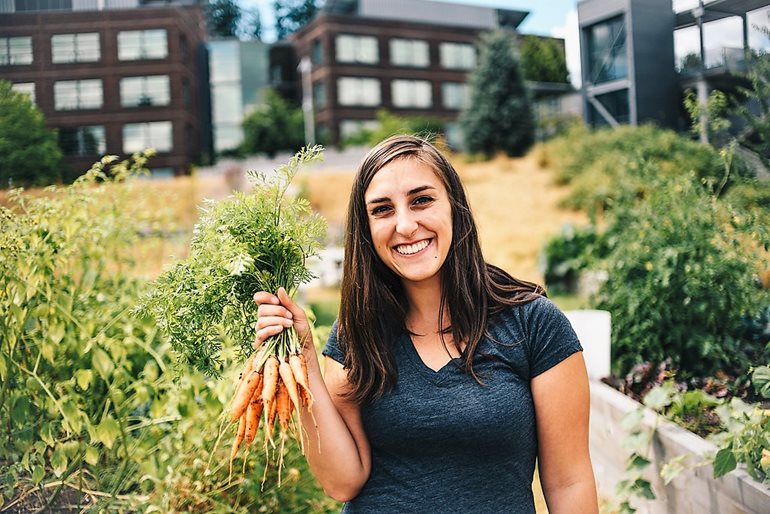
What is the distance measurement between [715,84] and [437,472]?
173 cm

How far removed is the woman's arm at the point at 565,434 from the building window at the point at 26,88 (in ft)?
6.05

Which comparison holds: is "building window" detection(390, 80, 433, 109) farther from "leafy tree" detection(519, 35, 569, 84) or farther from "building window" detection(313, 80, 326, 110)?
"leafy tree" detection(519, 35, 569, 84)

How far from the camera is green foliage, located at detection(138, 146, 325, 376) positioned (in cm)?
137

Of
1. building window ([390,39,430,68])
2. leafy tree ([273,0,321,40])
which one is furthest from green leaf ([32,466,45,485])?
building window ([390,39,430,68])

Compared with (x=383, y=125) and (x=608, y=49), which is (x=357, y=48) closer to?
(x=383, y=125)

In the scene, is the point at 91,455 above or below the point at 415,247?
below

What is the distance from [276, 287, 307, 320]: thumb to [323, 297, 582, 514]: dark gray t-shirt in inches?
10.0

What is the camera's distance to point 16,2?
2180mm

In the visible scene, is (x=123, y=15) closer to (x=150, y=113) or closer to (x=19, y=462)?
(x=150, y=113)

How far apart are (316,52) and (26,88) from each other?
24.5 metres

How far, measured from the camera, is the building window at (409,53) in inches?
1098

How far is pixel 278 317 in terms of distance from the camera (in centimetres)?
133

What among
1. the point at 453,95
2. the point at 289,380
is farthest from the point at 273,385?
the point at 453,95

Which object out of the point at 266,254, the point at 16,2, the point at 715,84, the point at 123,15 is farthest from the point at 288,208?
the point at 123,15
